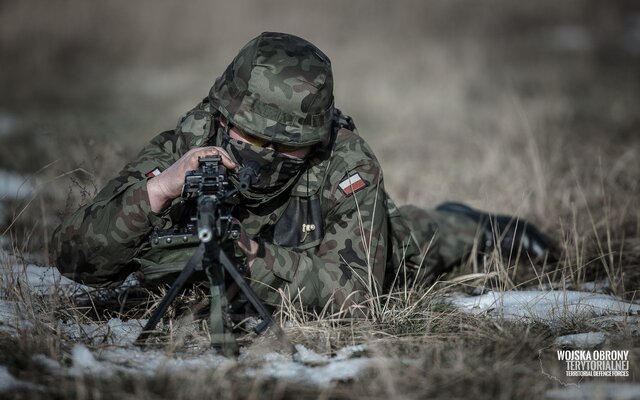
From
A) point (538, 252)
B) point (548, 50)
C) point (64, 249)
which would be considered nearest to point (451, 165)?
point (538, 252)

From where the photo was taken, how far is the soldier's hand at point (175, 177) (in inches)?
120

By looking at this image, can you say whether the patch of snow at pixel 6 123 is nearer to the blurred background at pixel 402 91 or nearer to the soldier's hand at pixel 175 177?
the blurred background at pixel 402 91

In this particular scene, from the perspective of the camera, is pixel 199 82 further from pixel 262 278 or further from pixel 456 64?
pixel 262 278

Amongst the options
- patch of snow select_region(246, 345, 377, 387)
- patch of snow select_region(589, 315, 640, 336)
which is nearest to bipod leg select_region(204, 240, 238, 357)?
patch of snow select_region(246, 345, 377, 387)

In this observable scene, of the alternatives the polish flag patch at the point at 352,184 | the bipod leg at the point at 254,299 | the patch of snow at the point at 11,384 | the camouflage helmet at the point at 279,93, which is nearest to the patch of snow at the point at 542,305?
the polish flag patch at the point at 352,184

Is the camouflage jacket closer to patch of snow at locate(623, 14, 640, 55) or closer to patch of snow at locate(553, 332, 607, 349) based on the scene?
patch of snow at locate(553, 332, 607, 349)

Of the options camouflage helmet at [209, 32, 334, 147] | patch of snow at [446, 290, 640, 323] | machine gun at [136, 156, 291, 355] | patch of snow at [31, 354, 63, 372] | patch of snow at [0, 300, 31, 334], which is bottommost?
patch of snow at [446, 290, 640, 323]

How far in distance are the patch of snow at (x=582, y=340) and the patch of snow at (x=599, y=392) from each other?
0.49 metres

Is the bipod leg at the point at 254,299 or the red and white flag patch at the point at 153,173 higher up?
the red and white flag patch at the point at 153,173

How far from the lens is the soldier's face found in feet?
11.0

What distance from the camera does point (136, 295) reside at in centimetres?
393

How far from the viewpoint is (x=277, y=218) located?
3703mm

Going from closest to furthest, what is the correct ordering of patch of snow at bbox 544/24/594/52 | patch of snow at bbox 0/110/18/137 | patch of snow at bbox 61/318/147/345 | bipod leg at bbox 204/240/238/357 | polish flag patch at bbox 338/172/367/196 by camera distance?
1. bipod leg at bbox 204/240/238/357
2. patch of snow at bbox 61/318/147/345
3. polish flag patch at bbox 338/172/367/196
4. patch of snow at bbox 0/110/18/137
5. patch of snow at bbox 544/24/594/52

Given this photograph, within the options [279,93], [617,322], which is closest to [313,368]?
[279,93]
